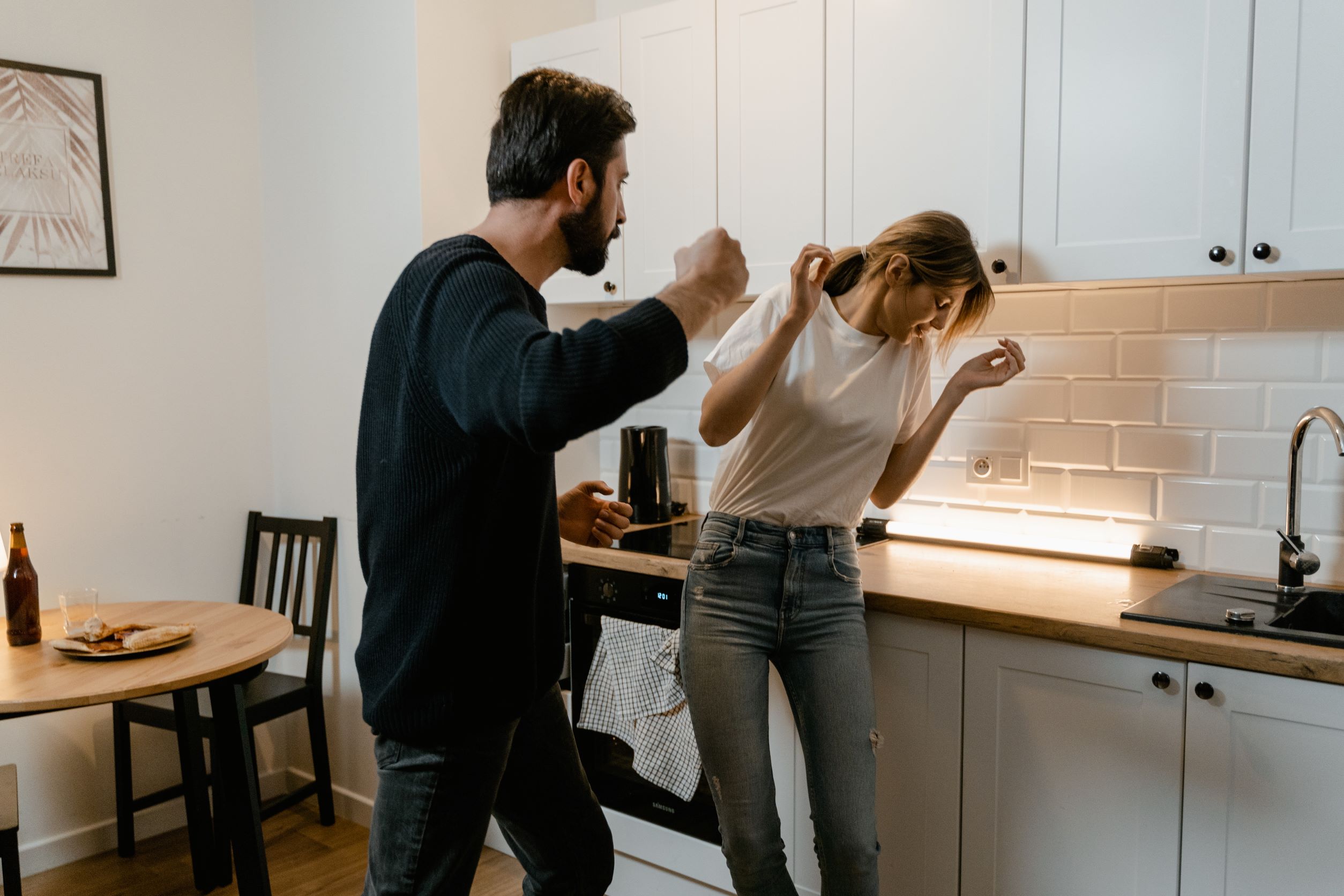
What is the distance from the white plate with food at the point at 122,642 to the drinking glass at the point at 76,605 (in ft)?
0.16

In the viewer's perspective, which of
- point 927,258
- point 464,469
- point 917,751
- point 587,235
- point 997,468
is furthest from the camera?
point 997,468

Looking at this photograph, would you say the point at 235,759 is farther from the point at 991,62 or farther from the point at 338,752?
the point at 991,62

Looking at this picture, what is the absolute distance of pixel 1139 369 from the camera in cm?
224

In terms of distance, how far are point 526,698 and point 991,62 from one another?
157cm

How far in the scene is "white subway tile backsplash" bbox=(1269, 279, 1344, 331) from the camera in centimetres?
200

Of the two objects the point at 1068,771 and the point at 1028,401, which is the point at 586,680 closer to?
the point at 1068,771

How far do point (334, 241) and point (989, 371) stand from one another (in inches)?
78.7

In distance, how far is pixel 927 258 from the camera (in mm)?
1864

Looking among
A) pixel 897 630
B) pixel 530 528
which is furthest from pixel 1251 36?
pixel 530 528

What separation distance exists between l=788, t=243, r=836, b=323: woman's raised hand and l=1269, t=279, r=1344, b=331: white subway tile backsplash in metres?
1.04

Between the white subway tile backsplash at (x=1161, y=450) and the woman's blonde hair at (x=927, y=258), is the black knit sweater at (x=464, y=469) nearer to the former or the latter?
the woman's blonde hair at (x=927, y=258)

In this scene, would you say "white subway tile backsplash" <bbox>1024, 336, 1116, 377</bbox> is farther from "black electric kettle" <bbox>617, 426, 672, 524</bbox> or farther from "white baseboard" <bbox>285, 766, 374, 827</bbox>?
"white baseboard" <bbox>285, 766, 374, 827</bbox>

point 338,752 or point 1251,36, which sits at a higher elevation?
point 1251,36

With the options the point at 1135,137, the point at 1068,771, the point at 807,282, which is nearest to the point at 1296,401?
the point at 1135,137
